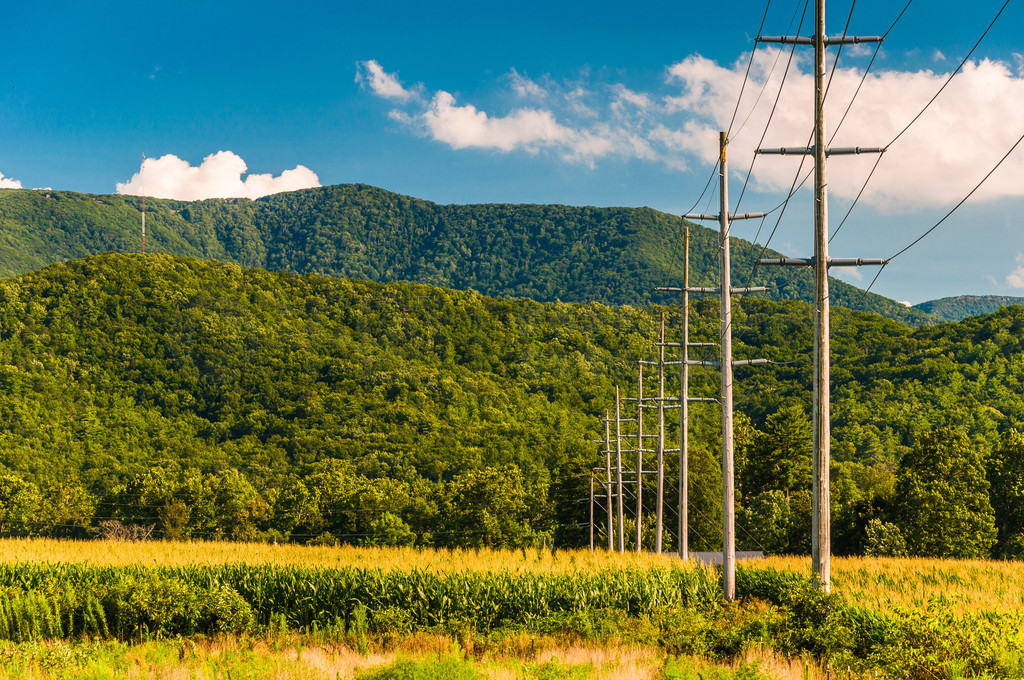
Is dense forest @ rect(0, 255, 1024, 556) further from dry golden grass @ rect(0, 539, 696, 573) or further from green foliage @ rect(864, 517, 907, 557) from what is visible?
dry golden grass @ rect(0, 539, 696, 573)

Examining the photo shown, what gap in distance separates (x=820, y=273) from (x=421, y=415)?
108 metres

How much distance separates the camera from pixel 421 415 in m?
118

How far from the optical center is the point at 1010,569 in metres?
25.0

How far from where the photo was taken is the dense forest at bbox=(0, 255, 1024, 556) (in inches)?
2441

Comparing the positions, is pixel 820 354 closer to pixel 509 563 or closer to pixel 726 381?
pixel 726 381

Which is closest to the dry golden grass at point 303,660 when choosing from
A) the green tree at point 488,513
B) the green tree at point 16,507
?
the green tree at point 488,513

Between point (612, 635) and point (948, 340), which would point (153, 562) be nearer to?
Result: point (612, 635)

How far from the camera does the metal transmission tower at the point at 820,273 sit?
1223cm

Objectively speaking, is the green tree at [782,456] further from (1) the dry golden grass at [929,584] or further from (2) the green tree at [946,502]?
(1) the dry golden grass at [929,584]

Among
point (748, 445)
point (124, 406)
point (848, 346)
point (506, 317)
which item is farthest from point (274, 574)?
point (506, 317)

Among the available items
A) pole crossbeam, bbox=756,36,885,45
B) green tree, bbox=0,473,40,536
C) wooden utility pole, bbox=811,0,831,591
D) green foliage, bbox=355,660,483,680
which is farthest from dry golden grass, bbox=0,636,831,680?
green tree, bbox=0,473,40,536

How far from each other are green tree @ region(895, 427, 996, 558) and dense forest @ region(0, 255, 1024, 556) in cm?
13

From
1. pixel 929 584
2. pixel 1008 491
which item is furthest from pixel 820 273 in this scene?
pixel 1008 491

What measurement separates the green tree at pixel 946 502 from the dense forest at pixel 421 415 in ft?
0.44
